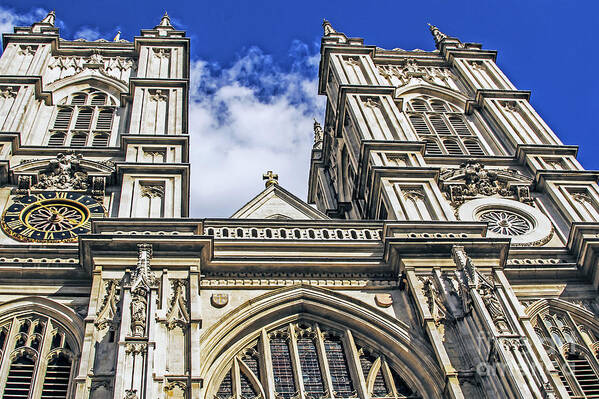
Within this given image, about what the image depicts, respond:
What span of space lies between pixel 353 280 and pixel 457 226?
9.92 ft

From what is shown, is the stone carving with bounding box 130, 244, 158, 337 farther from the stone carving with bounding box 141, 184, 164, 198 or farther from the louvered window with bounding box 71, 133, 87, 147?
the louvered window with bounding box 71, 133, 87, 147

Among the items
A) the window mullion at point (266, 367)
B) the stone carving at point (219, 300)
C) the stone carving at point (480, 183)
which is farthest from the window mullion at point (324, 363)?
the stone carving at point (480, 183)

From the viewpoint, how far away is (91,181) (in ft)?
81.0

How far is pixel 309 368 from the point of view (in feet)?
61.6

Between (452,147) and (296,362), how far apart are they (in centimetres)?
1295

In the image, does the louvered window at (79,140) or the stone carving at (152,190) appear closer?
the stone carving at (152,190)

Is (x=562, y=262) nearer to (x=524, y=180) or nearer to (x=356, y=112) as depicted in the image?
(x=524, y=180)

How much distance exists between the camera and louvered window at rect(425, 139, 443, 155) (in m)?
29.0

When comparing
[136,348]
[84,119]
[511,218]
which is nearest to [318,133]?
[84,119]

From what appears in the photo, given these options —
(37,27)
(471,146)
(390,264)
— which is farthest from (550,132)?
(37,27)

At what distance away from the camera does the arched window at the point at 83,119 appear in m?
28.0

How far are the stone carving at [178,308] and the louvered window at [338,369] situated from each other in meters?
3.08

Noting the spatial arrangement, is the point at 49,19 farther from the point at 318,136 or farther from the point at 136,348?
the point at 136,348

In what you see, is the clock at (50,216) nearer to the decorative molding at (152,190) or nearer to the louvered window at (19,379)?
the decorative molding at (152,190)
